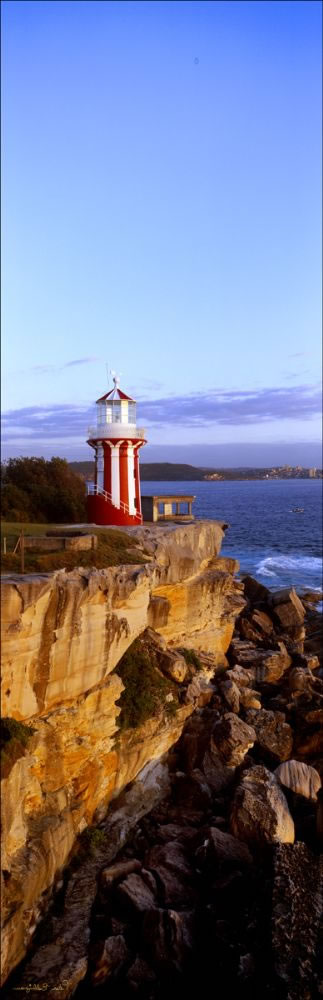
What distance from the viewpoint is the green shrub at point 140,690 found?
1625 centimetres

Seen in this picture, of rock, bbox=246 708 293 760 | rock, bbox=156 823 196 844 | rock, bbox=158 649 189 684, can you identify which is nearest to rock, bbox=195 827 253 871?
rock, bbox=156 823 196 844

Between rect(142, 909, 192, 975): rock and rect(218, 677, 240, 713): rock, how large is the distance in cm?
855

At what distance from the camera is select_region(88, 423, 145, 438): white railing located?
2367 centimetres

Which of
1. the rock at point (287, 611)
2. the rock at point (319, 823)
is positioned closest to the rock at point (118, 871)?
the rock at point (319, 823)

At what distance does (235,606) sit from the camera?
26.5 m

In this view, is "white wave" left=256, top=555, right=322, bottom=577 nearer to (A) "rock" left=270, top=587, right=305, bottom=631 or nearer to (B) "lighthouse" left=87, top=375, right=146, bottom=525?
(A) "rock" left=270, top=587, right=305, bottom=631

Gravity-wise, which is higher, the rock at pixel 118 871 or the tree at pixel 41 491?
the tree at pixel 41 491

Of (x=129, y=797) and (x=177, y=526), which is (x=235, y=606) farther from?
(x=129, y=797)

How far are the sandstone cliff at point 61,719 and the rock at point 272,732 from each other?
7.38ft

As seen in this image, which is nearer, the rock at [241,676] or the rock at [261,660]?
the rock at [241,676]

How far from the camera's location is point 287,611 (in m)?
30.2

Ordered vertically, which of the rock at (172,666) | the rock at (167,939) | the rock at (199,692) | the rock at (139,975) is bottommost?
the rock at (139,975)

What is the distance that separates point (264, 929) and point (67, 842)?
4.41 m

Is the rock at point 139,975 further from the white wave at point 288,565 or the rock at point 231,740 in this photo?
the white wave at point 288,565
